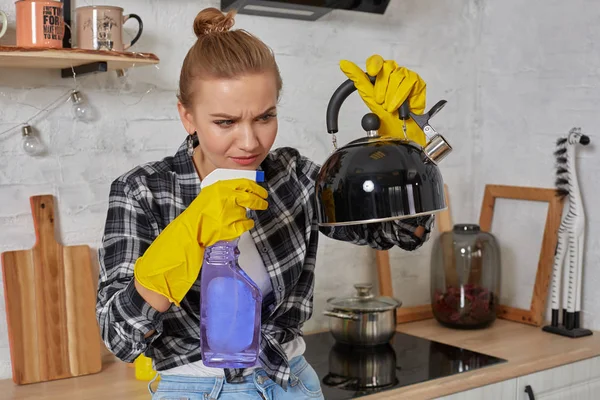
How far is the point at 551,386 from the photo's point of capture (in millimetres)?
1983

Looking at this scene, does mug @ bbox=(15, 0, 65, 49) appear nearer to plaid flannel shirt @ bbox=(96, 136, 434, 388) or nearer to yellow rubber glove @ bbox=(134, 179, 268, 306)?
plaid flannel shirt @ bbox=(96, 136, 434, 388)

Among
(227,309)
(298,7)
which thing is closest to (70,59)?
(298,7)

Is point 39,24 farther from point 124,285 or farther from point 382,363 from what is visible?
point 382,363

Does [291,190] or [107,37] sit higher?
[107,37]

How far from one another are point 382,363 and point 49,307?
79cm

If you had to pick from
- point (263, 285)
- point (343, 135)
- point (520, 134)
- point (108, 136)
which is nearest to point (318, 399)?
point (263, 285)

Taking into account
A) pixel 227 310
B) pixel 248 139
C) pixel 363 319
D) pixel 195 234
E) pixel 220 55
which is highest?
pixel 220 55

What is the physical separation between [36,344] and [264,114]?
882 millimetres

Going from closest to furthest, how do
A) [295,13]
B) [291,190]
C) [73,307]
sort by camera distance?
[291,190] < [73,307] < [295,13]

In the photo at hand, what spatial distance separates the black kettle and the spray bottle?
169 millimetres

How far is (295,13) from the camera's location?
6.92ft

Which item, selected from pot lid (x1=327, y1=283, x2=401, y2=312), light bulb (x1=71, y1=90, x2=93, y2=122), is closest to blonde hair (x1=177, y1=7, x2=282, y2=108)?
light bulb (x1=71, y1=90, x2=93, y2=122)

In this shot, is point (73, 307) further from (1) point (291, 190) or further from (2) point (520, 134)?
(2) point (520, 134)

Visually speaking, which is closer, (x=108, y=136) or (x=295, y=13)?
(x=108, y=136)
